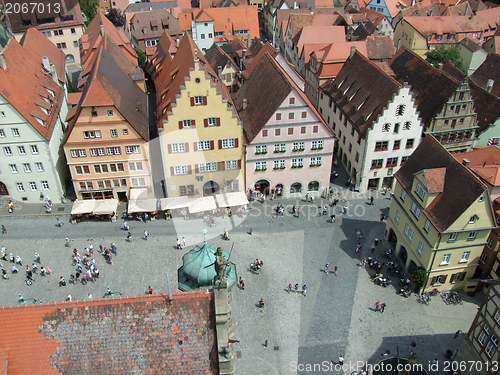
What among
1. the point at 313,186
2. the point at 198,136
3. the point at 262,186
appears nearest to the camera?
the point at 198,136

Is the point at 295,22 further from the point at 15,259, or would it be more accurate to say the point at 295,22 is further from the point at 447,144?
the point at 15,259

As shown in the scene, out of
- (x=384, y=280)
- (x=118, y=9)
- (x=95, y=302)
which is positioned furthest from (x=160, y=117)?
(x=118, y=9)

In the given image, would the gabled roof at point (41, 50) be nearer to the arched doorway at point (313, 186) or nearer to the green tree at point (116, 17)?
the arched doorway at point (313, 186)

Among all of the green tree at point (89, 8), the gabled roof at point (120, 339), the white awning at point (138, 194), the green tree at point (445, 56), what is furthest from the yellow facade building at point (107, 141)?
the green tree at point (89, 8)

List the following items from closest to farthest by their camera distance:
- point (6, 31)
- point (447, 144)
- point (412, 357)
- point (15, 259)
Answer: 1. point (412, 357)
2. point (15, 259)
3. point (447, 144)
4. point (6, 31)

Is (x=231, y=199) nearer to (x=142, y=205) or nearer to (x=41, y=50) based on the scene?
(x=142, y=205)

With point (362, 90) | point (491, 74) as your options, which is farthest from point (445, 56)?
point (362, 90)

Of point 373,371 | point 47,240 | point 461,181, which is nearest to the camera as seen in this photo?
point 373,371
